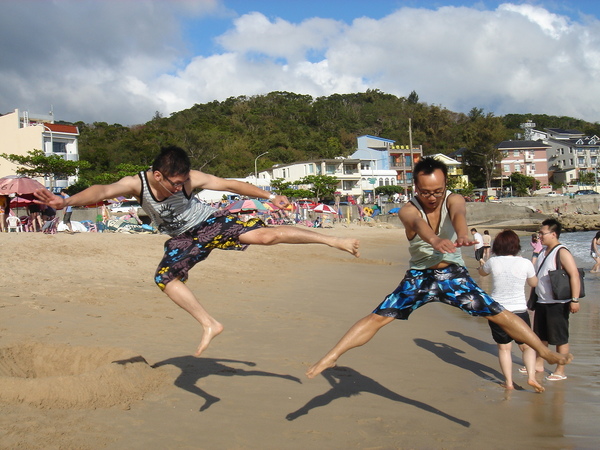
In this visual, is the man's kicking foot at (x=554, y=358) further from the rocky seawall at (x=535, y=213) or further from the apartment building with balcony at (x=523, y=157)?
the apartment building with balcony at (x=523, y=157)

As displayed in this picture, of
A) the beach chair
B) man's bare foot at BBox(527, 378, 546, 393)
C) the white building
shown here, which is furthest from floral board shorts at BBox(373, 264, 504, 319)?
the white building

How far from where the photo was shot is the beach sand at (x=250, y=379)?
416 centimetres

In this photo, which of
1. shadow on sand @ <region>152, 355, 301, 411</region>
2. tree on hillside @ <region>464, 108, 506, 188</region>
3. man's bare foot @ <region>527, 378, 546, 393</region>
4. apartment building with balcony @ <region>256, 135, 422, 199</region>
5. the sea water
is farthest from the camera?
tree on hillside @ <region>464, 108, 506, 188</region>

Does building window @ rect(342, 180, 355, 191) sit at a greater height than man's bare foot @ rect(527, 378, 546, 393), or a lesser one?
greater

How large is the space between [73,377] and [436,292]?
118 inches

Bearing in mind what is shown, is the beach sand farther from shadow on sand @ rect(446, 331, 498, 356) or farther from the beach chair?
the beach chair

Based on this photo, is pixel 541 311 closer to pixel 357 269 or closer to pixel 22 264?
pixel 22 264

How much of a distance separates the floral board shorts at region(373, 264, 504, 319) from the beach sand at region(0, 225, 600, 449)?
3.23ft

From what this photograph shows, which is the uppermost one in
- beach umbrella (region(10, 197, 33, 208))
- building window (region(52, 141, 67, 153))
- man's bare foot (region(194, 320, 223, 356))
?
building window (region(52, 141, 67, 153))

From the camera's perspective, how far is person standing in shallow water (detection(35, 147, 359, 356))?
4.69 meters

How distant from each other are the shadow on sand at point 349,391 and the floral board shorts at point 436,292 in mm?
1120

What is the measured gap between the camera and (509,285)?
18.4 feet

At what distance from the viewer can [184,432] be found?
13.4ft

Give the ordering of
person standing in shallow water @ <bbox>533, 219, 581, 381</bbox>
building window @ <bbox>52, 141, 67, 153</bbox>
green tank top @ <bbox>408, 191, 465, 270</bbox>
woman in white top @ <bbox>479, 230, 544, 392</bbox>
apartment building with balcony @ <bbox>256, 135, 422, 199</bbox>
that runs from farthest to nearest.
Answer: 1. apartment building with balcony @ <bbox>256, 135, 422, 199</bbox>
2. building window @ <bbox>52, 141, 67, 153</bbox>
3. person standing in shallow water @ <bbox>533, 219, 581, 381</bbox>
4. woman in white top @ <bbox>479, 230, 544, 392</bbox>
5. green tank top @ <bbox>408, 191, 465, 270</bbox>
